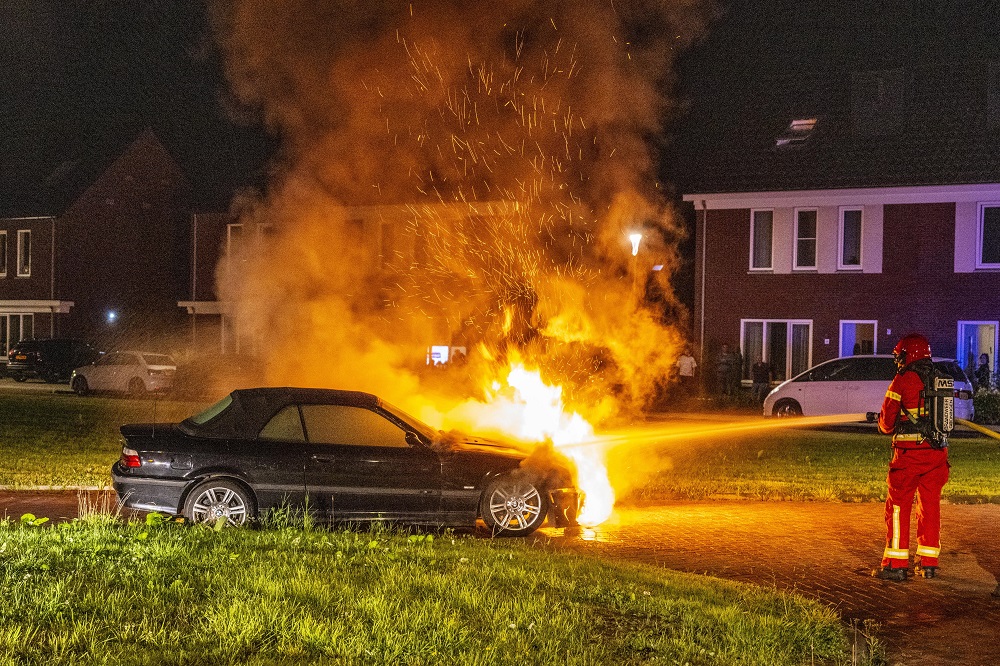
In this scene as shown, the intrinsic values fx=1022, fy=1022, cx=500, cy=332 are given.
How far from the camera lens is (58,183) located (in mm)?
44000

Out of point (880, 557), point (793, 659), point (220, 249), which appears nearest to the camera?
point (793, 659)

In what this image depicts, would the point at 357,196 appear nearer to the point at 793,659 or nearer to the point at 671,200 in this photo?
the point at 671,200

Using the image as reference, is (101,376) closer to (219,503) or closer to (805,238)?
(805,238)

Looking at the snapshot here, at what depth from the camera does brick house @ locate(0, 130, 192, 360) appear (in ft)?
140

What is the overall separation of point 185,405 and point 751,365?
1589cm

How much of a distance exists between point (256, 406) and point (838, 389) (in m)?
17.4

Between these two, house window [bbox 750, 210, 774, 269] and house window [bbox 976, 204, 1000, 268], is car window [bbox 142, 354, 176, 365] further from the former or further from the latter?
house window [bbox 976, 204, 1000, 268]

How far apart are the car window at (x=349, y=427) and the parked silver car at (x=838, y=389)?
16.4 m

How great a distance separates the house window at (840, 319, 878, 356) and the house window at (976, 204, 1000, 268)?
3.28 m

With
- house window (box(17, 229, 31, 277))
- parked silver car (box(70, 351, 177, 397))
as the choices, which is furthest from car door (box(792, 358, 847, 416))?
house window (box(17, 229, 31, 277))

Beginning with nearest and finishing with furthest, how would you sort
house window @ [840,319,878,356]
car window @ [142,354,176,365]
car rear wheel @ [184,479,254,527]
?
car rear wheel @ [184,479,254,527] < house window @ [840,319,878,356] < car window @ [142,354,176,365]

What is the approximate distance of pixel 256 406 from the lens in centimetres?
968

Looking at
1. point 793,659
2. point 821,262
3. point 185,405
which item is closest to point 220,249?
point 185,405

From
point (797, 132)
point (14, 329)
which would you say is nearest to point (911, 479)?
point (797, 132)
